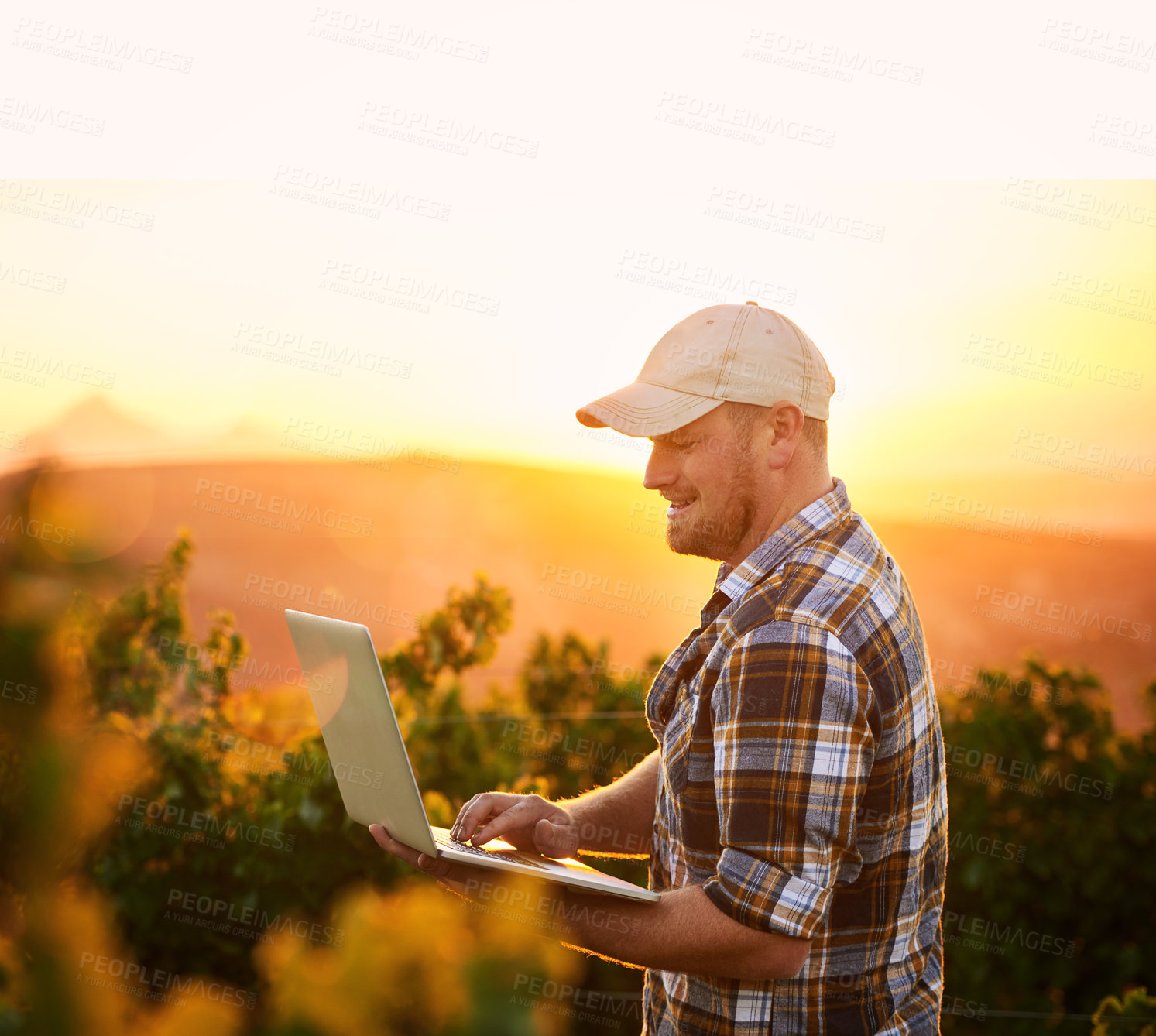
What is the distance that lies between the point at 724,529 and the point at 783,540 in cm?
14

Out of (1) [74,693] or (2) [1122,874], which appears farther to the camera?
(2) [1122,874]

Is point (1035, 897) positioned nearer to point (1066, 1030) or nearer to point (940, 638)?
point (1066, 1030)

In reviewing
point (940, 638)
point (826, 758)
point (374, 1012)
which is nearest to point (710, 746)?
point (826, 758)

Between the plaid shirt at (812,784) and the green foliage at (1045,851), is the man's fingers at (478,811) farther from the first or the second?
the green foliage at (1045,851)

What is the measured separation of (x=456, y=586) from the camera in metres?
3.37

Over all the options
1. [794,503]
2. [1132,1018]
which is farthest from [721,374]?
[1132,1018]

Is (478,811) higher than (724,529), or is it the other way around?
(724,529)

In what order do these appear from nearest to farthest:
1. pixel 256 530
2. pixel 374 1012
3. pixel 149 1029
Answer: pixel 374 1012, pixel 149 1029, pixel 256 530

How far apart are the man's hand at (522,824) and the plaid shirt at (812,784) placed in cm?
22

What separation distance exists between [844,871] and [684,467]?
2.45ft

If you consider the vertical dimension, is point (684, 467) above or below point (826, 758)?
above

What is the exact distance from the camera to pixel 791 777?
135cm

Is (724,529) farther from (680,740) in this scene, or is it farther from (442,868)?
(442,868)

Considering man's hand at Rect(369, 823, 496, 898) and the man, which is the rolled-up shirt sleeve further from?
man's hand at Rect(369, 823, 496, 898)
